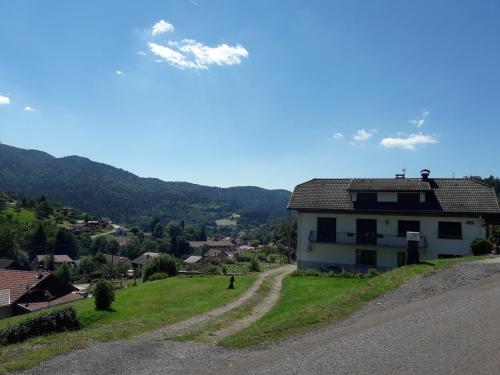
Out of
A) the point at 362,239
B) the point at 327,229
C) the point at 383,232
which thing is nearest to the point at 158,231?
the point at 327,229

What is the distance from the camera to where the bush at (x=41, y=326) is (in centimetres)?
1431

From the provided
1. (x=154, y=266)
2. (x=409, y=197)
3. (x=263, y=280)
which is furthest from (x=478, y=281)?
(x=154, y=266)

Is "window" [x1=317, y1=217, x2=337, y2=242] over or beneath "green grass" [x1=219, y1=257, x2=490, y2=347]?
over

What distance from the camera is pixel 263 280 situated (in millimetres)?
25500

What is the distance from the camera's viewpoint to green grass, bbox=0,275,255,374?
10828mm

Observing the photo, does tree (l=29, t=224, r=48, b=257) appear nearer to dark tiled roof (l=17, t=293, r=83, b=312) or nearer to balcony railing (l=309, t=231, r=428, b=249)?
dark tiled roof (l=17, t=293, r=83, b=312)

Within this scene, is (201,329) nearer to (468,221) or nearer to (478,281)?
(478,281)

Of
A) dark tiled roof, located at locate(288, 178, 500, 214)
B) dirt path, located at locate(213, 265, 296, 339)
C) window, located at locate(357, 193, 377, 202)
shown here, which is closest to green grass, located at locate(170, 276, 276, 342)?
dirt path, located at locate(213, 265, 296, 339)

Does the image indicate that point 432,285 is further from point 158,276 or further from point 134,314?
point 158,276

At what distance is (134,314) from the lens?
19.7 meters

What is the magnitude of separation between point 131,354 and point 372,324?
6.10 metres

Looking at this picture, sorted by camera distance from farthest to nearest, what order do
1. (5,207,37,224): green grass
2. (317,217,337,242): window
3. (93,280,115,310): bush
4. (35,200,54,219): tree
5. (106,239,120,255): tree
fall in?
(35,200,54,219): tree, (106,239,120,255): tree, (5,207,37,224): green grass, (317,217,337,242): window, (93,280,115,310): bush

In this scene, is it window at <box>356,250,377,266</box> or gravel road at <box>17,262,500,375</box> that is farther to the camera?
window at <box>356,250,377,266</box>

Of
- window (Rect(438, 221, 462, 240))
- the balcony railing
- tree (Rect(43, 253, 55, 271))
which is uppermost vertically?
window (Rect(438, 221, 462, 240))
